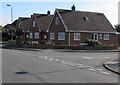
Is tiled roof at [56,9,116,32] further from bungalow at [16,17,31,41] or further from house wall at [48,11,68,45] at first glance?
bungalow at [16,17,31,41]

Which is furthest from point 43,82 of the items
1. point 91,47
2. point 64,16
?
point 64,16

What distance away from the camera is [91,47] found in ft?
103

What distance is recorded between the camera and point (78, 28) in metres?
37.1

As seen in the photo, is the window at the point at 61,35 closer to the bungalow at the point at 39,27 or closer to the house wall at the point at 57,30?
the house wall at the point at 57,30

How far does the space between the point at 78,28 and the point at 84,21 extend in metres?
2.90

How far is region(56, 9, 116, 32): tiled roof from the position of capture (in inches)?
1470

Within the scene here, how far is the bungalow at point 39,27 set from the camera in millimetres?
46281

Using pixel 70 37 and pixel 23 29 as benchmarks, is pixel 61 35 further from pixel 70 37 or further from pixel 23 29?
pixel 23 29

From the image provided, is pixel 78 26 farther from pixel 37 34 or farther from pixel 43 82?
pixel 43 82

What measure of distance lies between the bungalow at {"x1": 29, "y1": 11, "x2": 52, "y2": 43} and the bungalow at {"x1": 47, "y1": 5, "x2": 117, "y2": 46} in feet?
16.9

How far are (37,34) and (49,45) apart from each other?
49.0ft

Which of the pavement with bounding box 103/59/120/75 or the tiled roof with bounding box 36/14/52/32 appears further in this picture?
the tiled roof with bounding box 36/14/52/32

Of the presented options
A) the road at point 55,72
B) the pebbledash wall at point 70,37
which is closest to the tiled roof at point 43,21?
the pebbledash wall at point 70,37

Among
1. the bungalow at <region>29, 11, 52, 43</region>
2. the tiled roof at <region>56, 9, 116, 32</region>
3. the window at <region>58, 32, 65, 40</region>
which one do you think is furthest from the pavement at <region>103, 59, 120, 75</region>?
the bungalow at <region>29, 11, 52, 43</region>
